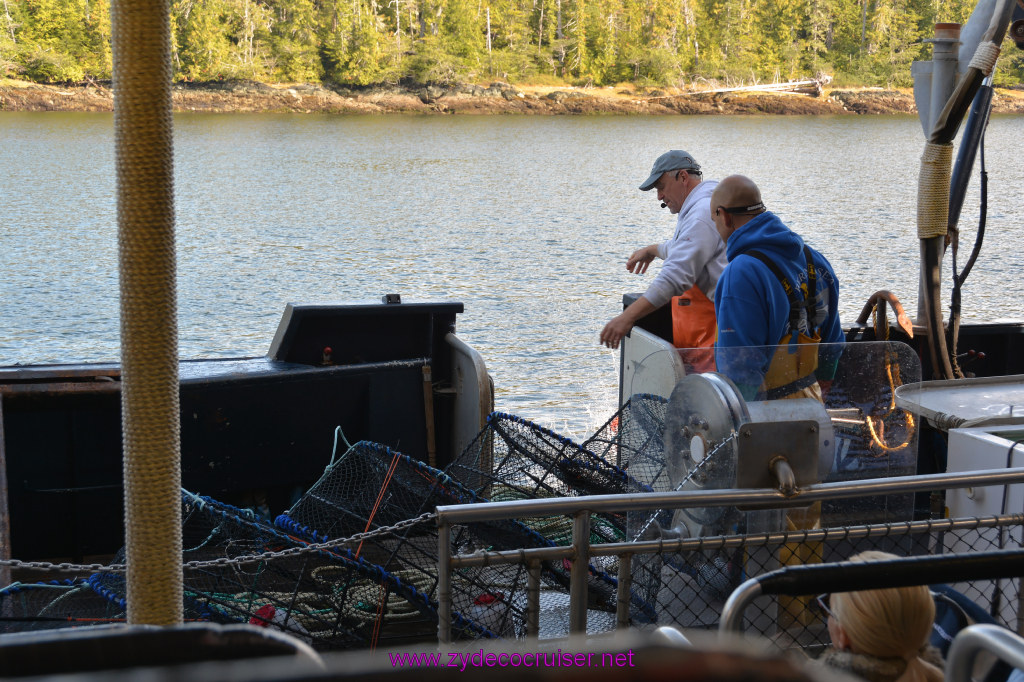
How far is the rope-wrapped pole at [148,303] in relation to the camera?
5.98ft

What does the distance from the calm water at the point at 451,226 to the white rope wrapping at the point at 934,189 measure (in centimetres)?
838

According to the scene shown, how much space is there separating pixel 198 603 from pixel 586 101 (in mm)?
65239

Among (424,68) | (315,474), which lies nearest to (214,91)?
(424,68)

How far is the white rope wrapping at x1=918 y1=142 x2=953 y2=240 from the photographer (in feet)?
Result: 17.9

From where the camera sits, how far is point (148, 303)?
6.15 ft

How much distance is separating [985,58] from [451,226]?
25652 millimetres

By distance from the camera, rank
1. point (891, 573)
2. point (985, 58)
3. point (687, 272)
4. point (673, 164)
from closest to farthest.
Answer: point (891, 573) → point (687, 272) → point (673, 164) → point (985, 58)

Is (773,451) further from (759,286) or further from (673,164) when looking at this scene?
(673,164)

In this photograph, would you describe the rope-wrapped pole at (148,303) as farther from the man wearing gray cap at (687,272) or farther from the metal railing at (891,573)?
the man wearing gray cap at (687,272)

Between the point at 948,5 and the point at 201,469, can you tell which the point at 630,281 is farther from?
the point at 948,5

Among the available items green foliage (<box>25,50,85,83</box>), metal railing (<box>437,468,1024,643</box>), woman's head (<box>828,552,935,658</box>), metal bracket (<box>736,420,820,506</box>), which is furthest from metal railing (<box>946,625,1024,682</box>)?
green foliage (<box>25,50,85,83</box>)

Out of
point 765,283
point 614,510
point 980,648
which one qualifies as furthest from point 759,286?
point 980,648

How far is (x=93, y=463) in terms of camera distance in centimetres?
529

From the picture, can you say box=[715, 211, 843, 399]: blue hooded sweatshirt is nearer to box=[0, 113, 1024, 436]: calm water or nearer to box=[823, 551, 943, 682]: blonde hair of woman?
box=[823, 551, 943, 682]: blonde hair of woman
